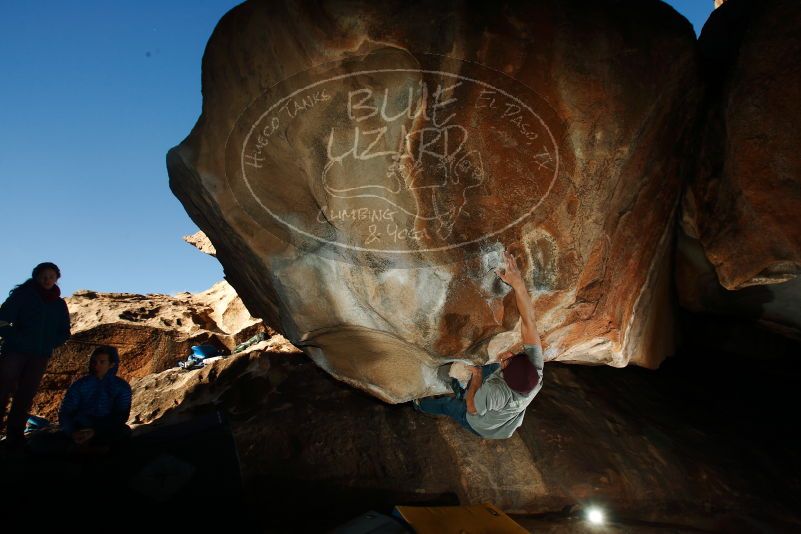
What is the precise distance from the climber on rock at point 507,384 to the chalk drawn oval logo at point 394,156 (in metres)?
0.44

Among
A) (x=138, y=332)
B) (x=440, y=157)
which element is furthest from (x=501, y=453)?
(x=138, y=332)

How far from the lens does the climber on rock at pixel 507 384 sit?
284cm

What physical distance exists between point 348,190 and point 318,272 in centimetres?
64

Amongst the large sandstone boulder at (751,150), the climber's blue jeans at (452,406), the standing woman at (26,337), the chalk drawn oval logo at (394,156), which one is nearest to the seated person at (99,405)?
the standing woman at (26,337)

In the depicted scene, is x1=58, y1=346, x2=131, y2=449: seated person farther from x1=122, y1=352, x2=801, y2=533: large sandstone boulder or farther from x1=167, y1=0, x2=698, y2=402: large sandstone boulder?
x1=167, y1=0, x2=698, y2=402: large sandstone boulder

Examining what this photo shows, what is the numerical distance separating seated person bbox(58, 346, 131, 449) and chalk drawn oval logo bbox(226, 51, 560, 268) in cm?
177

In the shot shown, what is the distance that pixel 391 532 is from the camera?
8.09 ft

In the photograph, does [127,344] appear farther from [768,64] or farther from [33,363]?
[768,64]

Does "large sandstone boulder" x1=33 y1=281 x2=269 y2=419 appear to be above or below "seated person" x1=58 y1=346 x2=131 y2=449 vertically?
above

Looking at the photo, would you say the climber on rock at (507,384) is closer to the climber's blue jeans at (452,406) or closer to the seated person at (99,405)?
the climber's blue jeans at (452,406)

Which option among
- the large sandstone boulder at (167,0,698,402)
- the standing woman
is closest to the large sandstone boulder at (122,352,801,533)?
the large sandstone boulder at (167,0,698,402)

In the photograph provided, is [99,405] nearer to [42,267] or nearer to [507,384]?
[42,267]

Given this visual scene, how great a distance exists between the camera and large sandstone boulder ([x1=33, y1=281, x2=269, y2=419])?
17.9 ft

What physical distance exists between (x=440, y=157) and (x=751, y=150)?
1.92m
